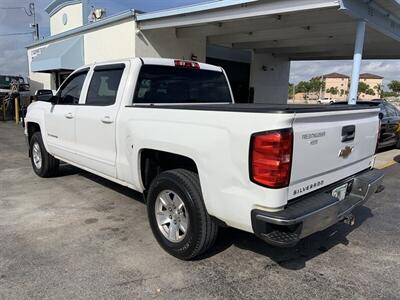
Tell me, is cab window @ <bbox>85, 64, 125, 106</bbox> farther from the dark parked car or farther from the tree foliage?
the tree foliage

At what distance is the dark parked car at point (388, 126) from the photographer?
34.0ft

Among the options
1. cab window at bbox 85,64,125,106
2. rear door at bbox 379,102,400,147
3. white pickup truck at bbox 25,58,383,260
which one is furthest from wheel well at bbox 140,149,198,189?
rear door at bbox 379,102,400,147

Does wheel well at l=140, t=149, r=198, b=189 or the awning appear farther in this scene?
the awning

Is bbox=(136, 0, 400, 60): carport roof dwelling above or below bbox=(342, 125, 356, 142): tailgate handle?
above

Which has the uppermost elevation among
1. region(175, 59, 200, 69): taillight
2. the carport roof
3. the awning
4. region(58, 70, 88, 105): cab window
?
the carport roof

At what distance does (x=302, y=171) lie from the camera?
2.96 m

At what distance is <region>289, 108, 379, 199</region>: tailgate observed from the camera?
2.88 meters

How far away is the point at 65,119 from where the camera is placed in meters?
Result: 5.47

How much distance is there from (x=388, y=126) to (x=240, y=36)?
601cm

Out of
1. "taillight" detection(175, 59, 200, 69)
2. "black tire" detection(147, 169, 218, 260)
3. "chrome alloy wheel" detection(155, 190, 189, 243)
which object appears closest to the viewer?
"black tire" detection(147, 169, 218, 260)

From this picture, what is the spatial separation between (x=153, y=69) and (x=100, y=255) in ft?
7.49

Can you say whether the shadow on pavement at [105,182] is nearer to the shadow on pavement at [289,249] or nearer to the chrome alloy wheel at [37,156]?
the chrome alloy wheel at [37,156]

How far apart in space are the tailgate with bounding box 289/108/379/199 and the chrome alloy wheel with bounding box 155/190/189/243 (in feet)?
3.76

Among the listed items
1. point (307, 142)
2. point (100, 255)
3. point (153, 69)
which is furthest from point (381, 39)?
point (100, 255)
